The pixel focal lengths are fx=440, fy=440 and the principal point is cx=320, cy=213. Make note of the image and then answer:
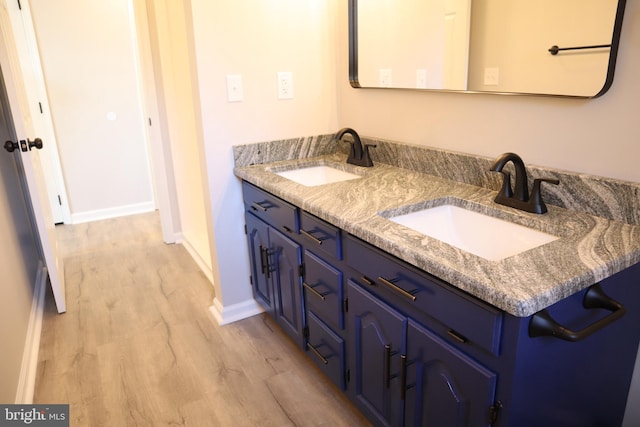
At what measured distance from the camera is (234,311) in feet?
7.85

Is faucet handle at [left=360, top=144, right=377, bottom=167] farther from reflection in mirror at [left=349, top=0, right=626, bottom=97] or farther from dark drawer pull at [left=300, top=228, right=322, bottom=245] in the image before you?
dark drawer pull at [left=300, top=228, right=322, bottom=245]

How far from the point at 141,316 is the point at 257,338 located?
28.9 inches

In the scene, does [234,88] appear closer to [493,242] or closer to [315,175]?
[315,175]

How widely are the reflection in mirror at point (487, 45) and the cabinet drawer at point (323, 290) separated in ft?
2.74

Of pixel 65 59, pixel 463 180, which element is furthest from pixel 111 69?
pixel 463 180

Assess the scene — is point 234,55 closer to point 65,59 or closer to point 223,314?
point 223,314

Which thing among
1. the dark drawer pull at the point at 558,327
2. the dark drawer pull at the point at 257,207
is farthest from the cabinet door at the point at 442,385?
the dark drawer pull at the point at 257,207

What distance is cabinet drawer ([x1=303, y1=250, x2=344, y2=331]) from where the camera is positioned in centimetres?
157

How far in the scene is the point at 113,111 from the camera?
3.95 meters

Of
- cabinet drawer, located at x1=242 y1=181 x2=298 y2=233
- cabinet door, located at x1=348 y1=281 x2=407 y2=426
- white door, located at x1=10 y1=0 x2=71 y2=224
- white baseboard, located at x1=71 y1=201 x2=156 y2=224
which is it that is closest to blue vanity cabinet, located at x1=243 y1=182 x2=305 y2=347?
cabinet drawer, located at x1=242 y1=181 x2=298 y2=233

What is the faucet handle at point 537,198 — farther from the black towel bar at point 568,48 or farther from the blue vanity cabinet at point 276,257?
the blue vanity cabinet at point 276,257

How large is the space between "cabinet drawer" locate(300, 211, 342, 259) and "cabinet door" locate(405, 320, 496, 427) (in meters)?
0.39

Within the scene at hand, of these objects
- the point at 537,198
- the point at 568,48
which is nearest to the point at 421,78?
the point at 568,48

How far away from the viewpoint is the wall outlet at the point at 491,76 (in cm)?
150
